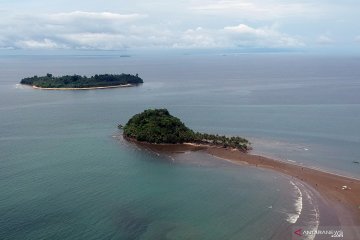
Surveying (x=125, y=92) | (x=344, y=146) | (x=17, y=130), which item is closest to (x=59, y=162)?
(x=17, y=130)

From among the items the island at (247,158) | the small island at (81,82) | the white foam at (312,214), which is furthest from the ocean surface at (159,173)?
the small island at (81,82)

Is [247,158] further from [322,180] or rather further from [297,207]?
[297,207]

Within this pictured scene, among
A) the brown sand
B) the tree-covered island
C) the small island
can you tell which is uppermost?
the small island

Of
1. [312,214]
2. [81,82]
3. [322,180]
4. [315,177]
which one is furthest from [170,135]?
[81,82]

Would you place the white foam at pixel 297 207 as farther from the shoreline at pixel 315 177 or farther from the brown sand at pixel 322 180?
the brown sand at pixel 322 180

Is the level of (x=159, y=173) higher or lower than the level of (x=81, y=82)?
lower

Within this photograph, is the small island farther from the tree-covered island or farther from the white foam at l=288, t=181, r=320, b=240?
the white foam at l=288, t=181, r=320, b=240

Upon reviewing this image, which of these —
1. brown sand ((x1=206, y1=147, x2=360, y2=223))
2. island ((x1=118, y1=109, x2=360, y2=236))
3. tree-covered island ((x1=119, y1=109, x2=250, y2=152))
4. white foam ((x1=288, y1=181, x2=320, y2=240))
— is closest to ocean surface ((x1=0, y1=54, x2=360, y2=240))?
white foam ((x1=288, y1=181, x2=320, y2=240))
